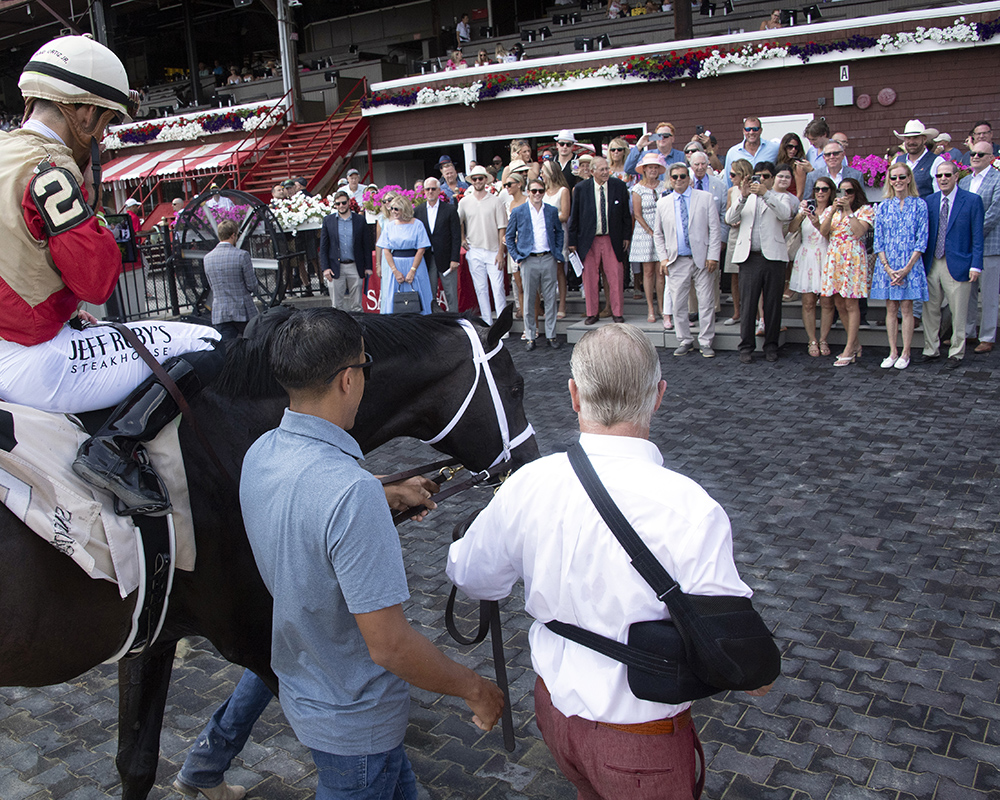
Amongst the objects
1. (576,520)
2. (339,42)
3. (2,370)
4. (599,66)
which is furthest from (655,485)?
(339,42)

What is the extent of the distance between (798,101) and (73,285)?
59.6ft

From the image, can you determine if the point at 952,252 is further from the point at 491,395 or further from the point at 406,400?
the point at 406,400

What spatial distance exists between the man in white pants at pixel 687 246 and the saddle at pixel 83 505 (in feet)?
27.6

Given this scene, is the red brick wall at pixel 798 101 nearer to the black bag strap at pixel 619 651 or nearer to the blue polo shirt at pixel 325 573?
the black bag strap at pixel 619 651

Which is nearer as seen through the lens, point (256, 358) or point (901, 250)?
point (256, 358)

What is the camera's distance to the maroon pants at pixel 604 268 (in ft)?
36.6

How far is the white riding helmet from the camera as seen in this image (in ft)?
8.52

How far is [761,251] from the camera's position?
964 cm

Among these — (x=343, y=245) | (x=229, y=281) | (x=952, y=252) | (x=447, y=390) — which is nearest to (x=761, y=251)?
(x=952, y=252)

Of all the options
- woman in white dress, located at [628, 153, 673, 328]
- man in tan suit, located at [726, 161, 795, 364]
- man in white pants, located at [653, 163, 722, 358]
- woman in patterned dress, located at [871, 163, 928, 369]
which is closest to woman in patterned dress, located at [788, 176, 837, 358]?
man in tan suit, located at [726, 161, 795, 364]

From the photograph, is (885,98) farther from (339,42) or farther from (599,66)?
(339,42)

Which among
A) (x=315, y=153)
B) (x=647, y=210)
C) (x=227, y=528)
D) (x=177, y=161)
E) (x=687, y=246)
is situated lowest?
(x=227, y=528)

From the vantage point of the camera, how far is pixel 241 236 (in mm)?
13320

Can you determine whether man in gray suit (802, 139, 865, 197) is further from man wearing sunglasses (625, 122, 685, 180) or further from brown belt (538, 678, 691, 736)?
brown belt (538, 678, 691, 736)
